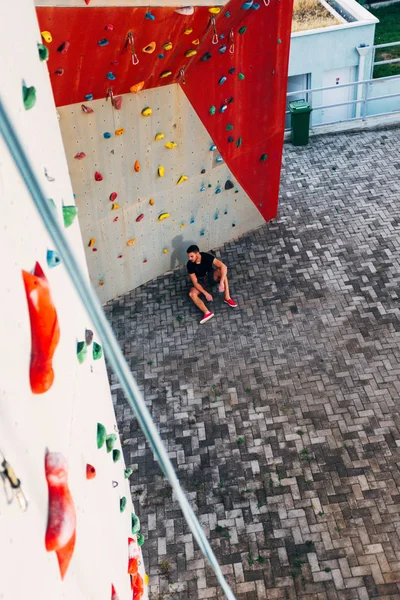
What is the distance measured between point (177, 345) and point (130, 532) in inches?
140

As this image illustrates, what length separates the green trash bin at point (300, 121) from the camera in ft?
31.0

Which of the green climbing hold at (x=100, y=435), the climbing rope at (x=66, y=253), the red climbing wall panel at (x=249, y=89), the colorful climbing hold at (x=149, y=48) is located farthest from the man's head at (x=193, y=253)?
the climbing rope at (x=66, y=253)

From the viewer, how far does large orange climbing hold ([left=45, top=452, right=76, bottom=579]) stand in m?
1.62

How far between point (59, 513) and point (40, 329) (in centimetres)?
55

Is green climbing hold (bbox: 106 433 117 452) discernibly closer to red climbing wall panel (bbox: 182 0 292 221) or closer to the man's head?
the man's head

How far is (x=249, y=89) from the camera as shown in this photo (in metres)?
6.71

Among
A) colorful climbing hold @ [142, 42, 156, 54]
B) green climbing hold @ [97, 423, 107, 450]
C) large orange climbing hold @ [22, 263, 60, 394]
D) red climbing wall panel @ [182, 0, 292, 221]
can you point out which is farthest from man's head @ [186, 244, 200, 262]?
large orange climbing hold @ [22, 263, 60, 394]

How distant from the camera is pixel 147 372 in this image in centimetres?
626

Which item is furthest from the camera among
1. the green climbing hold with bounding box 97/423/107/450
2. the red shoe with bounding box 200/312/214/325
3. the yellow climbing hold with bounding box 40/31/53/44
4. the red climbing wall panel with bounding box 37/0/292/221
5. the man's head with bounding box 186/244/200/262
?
the red shoe with bounding box 200/312/214/325

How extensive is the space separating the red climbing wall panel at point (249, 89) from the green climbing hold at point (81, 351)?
4394 mm

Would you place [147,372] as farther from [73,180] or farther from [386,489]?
[386,489]

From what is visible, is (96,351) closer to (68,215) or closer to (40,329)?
(68,215)

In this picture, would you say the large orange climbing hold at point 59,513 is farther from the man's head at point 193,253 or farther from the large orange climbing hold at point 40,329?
the man's head at point 193,253

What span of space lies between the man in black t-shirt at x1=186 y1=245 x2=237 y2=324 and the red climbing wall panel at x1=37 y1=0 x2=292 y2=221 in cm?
128
